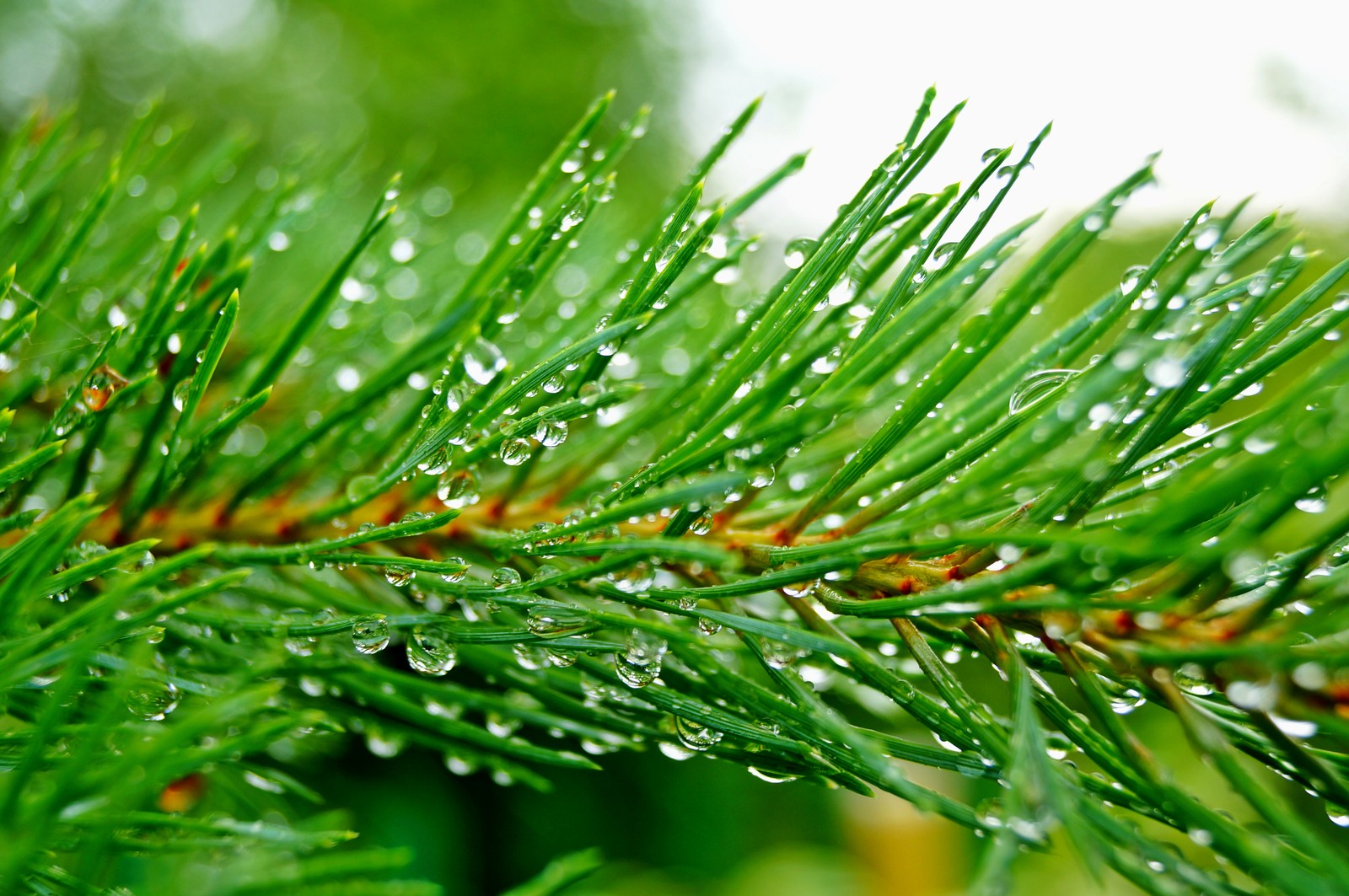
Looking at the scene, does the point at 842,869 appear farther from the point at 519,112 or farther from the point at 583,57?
the point at 583,57

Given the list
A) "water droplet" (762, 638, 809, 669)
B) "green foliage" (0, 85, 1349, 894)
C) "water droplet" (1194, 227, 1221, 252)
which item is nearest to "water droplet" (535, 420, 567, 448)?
"green foliage" (0, 85, 1349, 894)

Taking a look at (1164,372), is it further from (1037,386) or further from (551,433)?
(551,433)

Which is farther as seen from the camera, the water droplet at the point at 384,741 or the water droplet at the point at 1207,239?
the water droplet at the point at 384,741

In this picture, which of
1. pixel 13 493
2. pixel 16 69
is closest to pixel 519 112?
pixel 16 69

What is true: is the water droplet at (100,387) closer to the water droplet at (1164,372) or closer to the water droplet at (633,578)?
the water droplet at (633,578)

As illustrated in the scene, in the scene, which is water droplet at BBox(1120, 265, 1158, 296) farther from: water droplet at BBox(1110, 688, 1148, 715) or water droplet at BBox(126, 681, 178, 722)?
water droplet at BBox(126, 681, 178, 722)

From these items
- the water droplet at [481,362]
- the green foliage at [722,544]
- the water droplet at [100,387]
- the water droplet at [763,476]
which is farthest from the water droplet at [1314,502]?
the water droplet at [100,387]

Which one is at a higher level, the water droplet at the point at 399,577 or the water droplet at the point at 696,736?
the water droplet at the point at 399,577

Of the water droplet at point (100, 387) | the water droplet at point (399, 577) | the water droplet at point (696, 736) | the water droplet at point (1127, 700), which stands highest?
the water droplet at point (100, 387)
